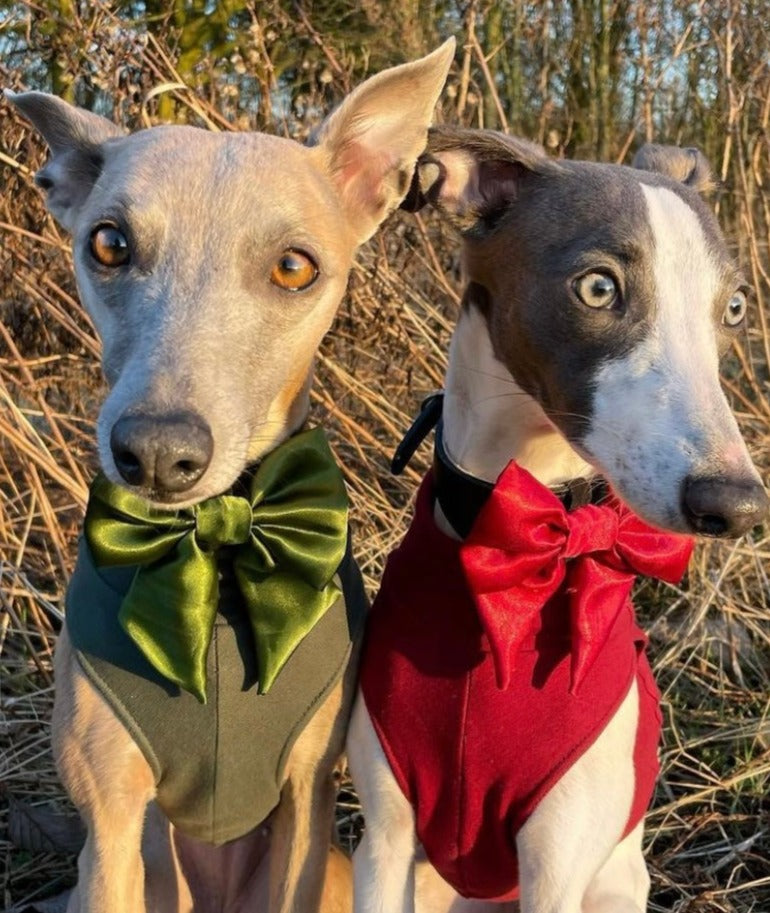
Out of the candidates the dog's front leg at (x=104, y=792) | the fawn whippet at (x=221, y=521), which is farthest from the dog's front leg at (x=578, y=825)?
the dog's front leg at (x=104, y=792)

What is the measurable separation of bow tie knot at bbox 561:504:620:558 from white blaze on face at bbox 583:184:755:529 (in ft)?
0.66

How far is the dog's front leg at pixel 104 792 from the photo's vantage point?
8.05 ft

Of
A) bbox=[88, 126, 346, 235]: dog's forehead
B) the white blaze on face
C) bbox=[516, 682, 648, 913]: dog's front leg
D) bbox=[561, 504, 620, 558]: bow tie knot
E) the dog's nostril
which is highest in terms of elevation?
bbox=[88, 126, 346, 235]: dog's forehead

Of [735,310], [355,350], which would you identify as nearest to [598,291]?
[735,310]

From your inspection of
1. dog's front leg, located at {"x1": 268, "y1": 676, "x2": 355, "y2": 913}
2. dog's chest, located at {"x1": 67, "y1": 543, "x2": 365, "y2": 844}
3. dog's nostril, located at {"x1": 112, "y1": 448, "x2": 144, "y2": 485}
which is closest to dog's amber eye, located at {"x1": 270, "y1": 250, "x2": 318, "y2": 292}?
dog's nostril, located at {"x1": 112, "y1": 448, "x2": 144, "y2": 485}

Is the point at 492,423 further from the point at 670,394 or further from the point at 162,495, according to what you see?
the point at 162,495

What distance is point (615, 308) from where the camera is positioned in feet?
7.52

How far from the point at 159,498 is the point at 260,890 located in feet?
3.78

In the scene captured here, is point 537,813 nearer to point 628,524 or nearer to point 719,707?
point 628,524

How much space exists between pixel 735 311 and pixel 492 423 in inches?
21.3

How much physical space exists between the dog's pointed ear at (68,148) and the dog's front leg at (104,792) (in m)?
1.04

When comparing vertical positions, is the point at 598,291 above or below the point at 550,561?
above

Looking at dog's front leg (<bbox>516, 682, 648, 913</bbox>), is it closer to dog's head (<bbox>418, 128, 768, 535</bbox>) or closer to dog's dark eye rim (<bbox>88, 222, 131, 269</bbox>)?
dog's head (<bbox>418, 128, 768, 535</bbox>)

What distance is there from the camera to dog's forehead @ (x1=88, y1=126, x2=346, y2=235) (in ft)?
7.70
